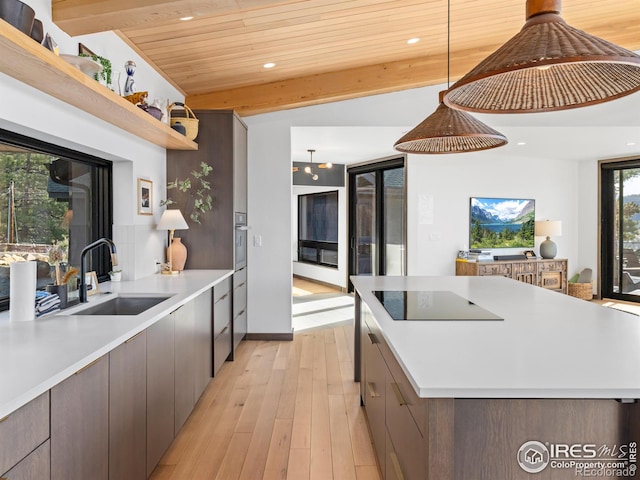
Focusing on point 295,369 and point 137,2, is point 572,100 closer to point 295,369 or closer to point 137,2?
point 137,2

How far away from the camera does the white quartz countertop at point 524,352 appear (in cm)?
112

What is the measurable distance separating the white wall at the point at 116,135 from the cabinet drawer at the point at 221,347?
0.79 meters

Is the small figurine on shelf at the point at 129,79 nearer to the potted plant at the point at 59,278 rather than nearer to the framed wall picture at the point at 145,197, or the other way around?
the framed wall picture at the point at 145,197

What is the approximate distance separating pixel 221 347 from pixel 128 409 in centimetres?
183

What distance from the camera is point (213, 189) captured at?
13.2 ft

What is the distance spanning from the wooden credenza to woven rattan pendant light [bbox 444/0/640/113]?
17.7 feet

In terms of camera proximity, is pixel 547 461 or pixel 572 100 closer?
pixel 547 461

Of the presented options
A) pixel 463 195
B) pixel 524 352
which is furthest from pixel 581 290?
pixel 524 352

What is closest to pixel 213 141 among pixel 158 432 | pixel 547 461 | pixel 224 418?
pixel 224 418

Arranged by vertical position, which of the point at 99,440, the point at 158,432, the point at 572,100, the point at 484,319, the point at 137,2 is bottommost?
the point at 158,432

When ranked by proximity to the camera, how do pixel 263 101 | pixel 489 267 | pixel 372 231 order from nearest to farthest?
pixel 263 101 → pixel 489 267 → pixel 372 231

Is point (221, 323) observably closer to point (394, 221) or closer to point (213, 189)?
point (213, 189)

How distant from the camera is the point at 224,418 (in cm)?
287

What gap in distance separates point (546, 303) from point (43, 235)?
2.80 meters
